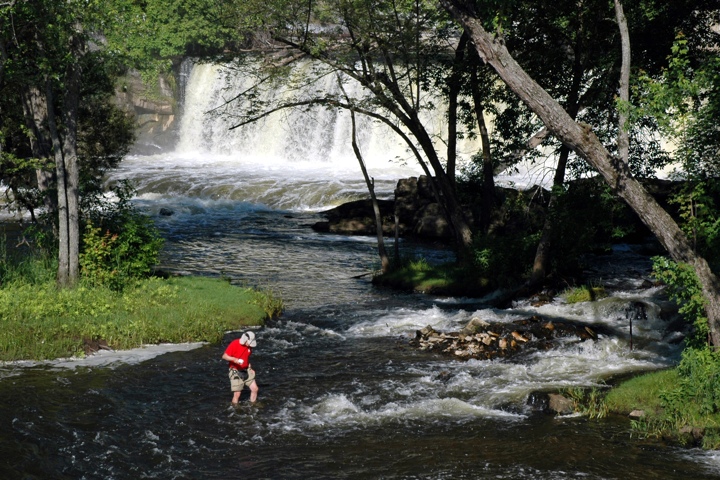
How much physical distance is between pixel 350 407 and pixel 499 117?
11541mm

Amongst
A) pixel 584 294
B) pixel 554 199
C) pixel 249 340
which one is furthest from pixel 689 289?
pixel 584 294

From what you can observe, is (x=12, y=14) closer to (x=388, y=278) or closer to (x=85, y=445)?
(x=85, y=445)

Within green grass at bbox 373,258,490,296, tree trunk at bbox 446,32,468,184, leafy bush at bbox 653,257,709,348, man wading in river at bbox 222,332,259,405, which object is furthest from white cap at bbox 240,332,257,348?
tree trunk at bbox 446,32,468,184

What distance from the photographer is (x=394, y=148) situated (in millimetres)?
49625

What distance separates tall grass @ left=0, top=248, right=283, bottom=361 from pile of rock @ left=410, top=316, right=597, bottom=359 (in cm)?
452

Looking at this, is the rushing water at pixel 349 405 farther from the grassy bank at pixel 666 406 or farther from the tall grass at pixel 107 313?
the tall grass at pixel 107 313

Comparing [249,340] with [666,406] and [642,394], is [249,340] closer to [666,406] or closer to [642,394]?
[642,394]

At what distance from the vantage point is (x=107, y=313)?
17.2m

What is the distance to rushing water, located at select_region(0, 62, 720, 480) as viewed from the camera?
35.7 ft

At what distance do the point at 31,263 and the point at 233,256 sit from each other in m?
10.8

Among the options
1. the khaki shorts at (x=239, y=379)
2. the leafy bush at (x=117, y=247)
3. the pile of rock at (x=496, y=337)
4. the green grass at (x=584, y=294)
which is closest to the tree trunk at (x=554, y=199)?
the green grass at (x=584, y=294)

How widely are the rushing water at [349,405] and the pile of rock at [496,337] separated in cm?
39

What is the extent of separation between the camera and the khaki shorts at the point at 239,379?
13.2 meters

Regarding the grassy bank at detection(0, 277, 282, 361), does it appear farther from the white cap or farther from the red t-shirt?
the white cap
